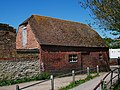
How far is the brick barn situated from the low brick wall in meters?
0.93

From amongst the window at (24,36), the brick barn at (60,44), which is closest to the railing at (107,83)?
the brick barn at (60,44)

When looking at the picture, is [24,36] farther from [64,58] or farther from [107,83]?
[107,83]

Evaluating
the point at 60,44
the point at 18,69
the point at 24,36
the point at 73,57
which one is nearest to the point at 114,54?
the point at 73,57

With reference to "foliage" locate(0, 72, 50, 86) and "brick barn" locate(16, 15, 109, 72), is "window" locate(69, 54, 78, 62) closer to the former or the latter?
"brick barn" locate(16, 15, 109, 72)

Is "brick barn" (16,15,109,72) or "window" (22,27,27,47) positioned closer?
"brick barn" (16,15,109,72)

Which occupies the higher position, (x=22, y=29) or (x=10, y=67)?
(x=22, y=29)

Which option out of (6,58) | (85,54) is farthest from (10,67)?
(85,54)

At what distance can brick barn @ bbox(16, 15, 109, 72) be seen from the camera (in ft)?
78.3

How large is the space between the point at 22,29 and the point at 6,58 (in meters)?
7.73

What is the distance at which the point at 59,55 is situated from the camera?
24844 mm

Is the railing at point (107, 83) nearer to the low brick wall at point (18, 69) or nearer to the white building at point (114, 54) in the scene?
the low brick wall at point (18, 69)

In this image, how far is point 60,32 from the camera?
27.4 meters

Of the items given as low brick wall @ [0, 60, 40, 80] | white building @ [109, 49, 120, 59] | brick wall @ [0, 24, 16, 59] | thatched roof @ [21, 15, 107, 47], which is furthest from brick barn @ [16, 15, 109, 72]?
white building @ [109, 49, 120, 59]

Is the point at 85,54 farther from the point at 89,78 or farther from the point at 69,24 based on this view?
the point at 89,78
